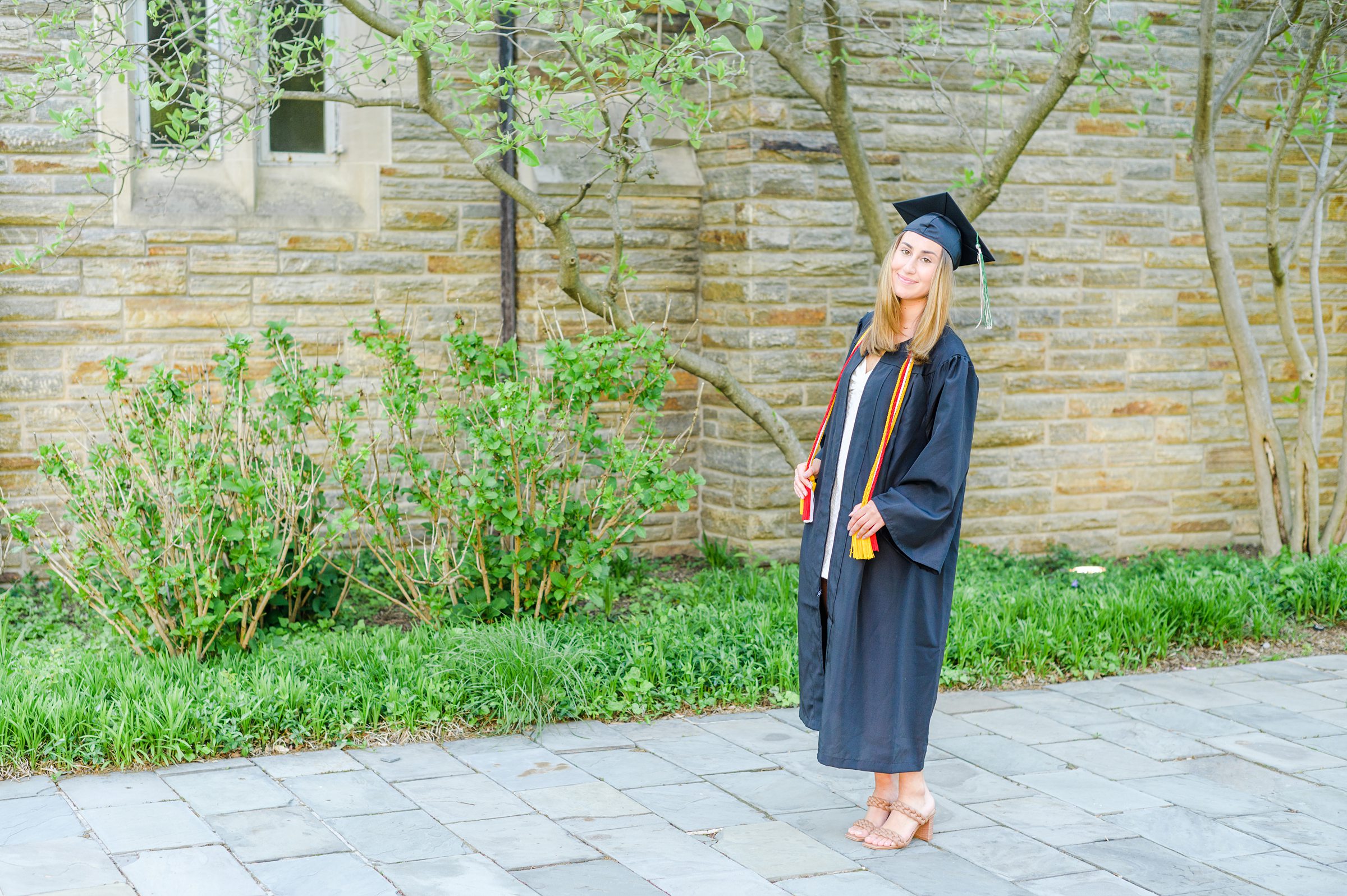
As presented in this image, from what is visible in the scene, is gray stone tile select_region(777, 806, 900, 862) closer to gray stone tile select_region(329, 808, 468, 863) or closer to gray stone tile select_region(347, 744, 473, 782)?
gray stone tile select_region(329, 808, 468, 863)

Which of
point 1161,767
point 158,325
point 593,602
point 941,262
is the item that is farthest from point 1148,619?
point 158,325

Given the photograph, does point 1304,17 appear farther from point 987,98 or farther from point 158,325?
point 158,325

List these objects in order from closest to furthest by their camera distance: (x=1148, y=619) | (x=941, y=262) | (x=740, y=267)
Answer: (x=941, y=262) < (x=1148, y=619) < (x=740, y=267)

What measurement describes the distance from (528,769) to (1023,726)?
1.95m

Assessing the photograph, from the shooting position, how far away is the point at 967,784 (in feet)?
15.1

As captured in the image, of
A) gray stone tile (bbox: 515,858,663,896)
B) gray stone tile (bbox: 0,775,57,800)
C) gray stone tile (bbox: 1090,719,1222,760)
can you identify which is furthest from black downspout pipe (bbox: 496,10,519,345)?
gray stone tile (bbox: 515,858,663,896)

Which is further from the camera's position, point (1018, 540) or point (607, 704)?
point (1018, 540)

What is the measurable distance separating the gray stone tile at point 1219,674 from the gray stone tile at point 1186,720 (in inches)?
19.4

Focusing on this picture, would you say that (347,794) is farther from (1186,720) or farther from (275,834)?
(1186,720)

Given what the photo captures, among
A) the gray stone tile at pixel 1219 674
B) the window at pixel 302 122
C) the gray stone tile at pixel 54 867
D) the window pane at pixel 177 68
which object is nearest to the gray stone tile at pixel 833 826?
the gray stone tile at pixel 54 867

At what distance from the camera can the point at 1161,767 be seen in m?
4.80

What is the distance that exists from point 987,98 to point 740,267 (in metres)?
1.63

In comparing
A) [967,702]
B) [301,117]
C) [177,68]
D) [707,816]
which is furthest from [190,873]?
[301,117]

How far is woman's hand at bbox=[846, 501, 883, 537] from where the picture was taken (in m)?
3.82
